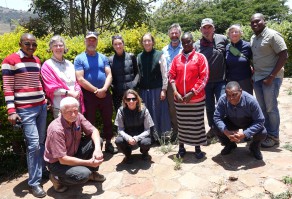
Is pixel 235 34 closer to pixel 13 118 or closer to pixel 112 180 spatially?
Answer: pixel 112 180

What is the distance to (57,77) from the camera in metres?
4.15

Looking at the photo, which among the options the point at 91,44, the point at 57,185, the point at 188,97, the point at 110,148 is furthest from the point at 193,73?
the point at 57,185

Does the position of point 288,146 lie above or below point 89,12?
below

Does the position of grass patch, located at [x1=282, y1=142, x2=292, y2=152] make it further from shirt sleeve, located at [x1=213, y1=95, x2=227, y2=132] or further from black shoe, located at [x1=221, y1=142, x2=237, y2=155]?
shirt sleeve, located at [x1=213, y1=95, x2=227, y2=132]

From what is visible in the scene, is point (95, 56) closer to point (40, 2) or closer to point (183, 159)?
point (183, 159)

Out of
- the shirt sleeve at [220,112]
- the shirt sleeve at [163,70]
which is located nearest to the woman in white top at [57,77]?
the shirt sleeve at [163,70]

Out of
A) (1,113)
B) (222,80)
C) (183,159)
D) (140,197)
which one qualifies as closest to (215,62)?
(222,80)

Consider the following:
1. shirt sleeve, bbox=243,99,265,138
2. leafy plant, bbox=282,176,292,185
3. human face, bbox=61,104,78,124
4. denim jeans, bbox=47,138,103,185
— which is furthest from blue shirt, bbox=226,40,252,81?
denim jeans, bbox=47,138,103,185

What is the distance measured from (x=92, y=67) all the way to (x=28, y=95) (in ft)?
3.58

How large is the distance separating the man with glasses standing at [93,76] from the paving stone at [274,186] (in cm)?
254

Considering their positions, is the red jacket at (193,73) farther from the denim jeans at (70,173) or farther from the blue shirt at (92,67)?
the denim jeans at (70,173)

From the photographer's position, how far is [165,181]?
404cm

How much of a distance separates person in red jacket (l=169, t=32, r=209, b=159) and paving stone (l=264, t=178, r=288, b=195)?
1.09m

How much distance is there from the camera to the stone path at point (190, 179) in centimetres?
370
